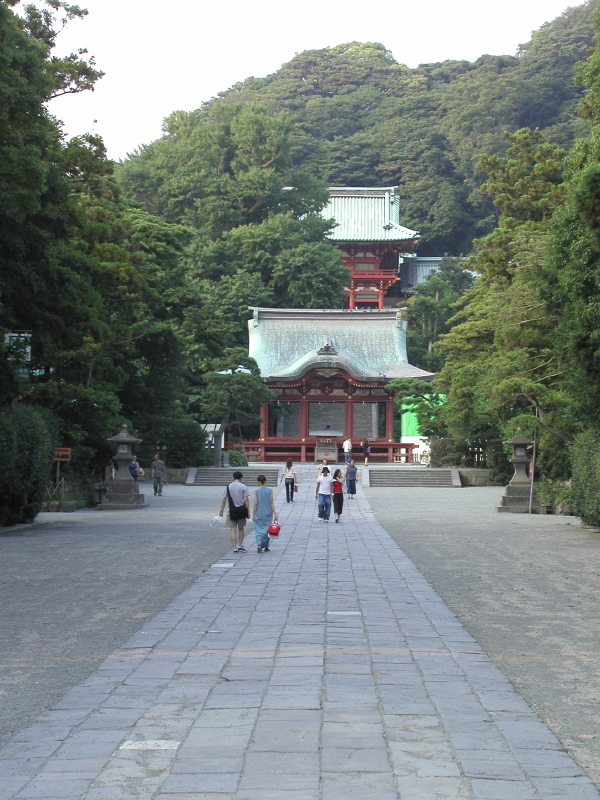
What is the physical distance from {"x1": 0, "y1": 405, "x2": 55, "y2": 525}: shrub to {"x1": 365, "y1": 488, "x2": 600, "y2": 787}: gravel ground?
6.78 m

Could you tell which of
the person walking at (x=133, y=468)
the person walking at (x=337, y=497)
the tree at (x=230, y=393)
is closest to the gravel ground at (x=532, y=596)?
the person walking at (x=337, y=497)

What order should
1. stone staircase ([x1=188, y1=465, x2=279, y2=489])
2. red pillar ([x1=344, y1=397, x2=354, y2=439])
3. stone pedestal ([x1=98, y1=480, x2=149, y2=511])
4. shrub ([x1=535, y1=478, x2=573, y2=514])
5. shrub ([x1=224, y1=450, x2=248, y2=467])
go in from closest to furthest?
shrub ([x1=535, y1=478, x2=573, y2=514]) < stone pedestal ([x1=98, y1=480, x2=149, y2=511]) < stone staircase ([x1=188, y1=465, x2=279, y2=489]) < shrub ([x1=224, y1=450, x2=248, y2=467]) < red pillar ([x1=344, y1=397, x2=354, y2=439])

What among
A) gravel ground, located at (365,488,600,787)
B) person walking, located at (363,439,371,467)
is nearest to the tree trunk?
person walking, located at (363,439,371,467)

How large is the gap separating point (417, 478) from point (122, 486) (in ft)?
45.8

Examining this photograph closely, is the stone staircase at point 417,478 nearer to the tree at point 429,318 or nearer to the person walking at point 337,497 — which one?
the person walking at point 337,497

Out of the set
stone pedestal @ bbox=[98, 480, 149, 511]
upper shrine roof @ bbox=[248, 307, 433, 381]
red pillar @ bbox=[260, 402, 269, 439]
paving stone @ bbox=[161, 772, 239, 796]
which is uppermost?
upper shrine roof @ bbox=[248, 307, 433, 381]

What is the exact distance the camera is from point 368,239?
6341 cm

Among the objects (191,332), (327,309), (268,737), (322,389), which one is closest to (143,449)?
(191,332)

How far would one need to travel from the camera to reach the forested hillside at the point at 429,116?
7531cm

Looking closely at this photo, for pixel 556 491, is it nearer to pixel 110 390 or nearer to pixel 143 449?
pixel 110 390

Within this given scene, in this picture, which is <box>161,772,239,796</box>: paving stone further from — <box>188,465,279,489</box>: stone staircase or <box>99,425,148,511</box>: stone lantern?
<box>188,465,279,489</box>: stone staircase

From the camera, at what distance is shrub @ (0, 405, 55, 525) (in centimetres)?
1803

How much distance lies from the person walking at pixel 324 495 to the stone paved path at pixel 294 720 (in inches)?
437

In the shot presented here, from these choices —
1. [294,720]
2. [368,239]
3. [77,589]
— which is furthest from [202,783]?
[368,239]
